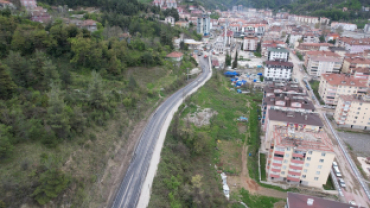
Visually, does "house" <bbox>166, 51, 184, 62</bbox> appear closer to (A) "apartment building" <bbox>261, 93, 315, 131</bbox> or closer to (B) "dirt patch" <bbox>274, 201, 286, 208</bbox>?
(A) "apartment building" <bbox>261, 93, 315, 131</bbox>

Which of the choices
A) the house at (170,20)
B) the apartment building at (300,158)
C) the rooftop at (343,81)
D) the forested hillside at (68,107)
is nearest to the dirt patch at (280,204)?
the apartment building at (300,158)

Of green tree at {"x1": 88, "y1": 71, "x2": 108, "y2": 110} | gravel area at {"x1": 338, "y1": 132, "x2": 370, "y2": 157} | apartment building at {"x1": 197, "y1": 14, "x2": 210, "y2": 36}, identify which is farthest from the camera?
apartment building at {"x1": 197, "y1": 14, "x2": 210, "y2": 36}

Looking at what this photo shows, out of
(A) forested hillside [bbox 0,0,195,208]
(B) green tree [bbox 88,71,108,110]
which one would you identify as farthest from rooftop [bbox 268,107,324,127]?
(B) green tree [bbox 88,71,108,110]

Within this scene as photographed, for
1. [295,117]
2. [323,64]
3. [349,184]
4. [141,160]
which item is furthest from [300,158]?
[323,64]

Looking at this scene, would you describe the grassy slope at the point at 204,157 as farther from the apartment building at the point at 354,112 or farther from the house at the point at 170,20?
the house at the point at 170,20

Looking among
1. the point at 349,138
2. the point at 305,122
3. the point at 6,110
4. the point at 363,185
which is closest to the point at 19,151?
the point at 6,110

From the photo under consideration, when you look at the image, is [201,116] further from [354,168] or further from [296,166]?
[354,168]
